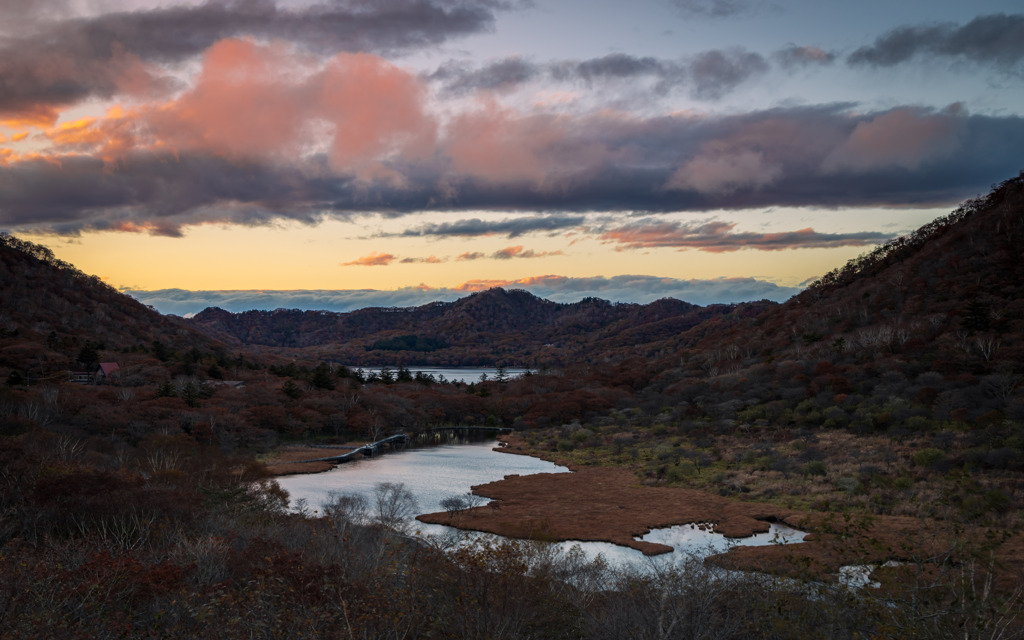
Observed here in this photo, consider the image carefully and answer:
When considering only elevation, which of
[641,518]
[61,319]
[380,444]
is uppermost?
[61,319]

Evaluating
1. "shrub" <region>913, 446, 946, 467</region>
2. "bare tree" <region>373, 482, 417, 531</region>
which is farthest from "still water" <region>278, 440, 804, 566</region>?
"shrub" <region>913, 446, 946, 467</region>

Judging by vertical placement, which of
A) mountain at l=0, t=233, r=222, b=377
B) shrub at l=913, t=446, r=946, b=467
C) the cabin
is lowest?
shrub at l=913, t=446, r=946, b=467

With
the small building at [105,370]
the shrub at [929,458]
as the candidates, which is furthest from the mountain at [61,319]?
the shrub at [929,458]

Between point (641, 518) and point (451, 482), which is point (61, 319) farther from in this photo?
point (641, 518)

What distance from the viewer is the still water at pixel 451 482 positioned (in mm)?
33594

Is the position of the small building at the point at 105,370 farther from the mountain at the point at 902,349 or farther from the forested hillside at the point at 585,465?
the mountain at the point at 902,349

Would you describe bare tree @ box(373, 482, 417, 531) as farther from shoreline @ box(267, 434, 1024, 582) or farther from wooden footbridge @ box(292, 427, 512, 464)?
wooden footbridge @ box(292, 427, 512, 464)

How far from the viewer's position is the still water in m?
33.6

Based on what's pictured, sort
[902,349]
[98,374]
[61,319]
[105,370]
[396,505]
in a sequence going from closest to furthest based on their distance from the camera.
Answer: [396,505]
[902,349]
[98,374]
[105,370]
[61,319]

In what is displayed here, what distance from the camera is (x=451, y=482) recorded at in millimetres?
55688

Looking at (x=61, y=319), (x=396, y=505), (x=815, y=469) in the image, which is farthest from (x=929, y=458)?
(x=61, y=319)

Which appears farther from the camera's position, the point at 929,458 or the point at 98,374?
the point at 98,374

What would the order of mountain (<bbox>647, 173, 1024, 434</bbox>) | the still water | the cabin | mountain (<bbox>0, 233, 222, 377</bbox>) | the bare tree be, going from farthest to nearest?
mountain (<bbox>0, 233, 222, 377</bbox>) → the cabin → mountain (<bbox>647, 173, 1024, 434</bbox>) → the bare tree → the still water

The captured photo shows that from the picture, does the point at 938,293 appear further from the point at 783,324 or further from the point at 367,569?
the point at 367,569
